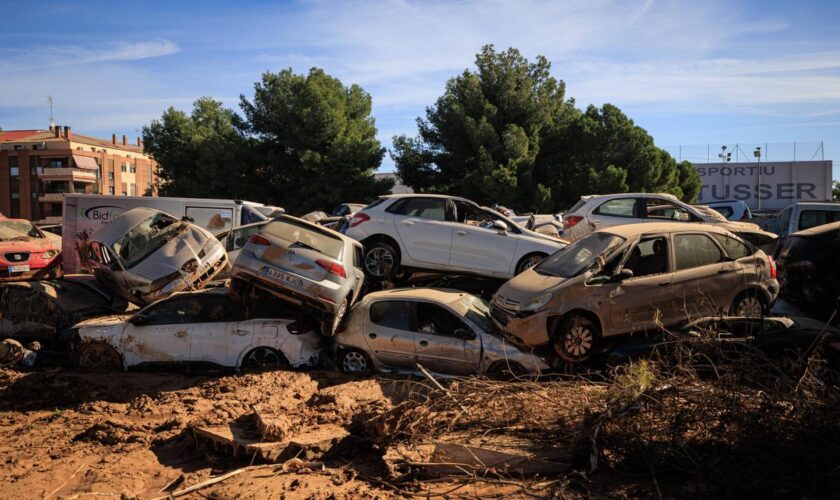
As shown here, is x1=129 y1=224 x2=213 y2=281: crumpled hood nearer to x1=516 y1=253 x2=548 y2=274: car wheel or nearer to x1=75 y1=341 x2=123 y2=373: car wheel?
x1=75 y1=341 x2=123 y2=373: car wheel

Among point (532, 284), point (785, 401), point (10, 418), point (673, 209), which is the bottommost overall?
point (10, 418)

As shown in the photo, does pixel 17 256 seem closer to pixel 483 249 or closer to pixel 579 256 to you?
pixel 483 249

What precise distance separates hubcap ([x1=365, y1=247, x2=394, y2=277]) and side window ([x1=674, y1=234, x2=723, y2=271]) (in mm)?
4820

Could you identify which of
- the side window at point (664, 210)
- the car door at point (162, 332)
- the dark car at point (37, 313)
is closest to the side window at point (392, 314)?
the car door at point (162, 332)

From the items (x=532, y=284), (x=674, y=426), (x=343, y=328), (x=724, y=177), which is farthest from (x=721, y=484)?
(x=724, y=177)

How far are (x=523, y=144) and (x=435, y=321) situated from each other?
26.5m

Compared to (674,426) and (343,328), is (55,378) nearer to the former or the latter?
(343,328)

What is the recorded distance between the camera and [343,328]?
9.73m

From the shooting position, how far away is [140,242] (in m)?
11.1

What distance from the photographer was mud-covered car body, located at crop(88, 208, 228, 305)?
10914mm

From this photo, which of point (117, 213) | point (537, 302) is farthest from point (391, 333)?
point (117, 213)

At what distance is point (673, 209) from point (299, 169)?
2680cm

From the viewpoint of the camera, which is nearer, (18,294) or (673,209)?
(18,294)

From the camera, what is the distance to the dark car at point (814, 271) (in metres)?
11.0
